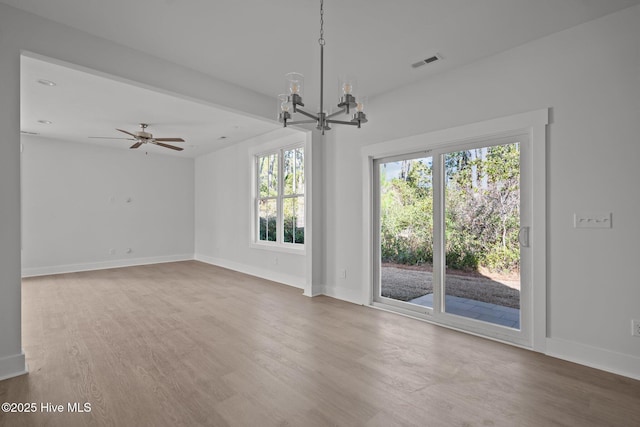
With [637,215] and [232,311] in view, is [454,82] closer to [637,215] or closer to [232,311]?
[637,215]

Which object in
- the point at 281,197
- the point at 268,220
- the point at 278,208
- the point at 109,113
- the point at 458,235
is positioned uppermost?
the point at 109,113

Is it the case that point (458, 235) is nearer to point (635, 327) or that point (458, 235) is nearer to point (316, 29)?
point (635, 327)

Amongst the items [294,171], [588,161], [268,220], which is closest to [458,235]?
[588,161]

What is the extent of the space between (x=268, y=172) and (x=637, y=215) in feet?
17.1

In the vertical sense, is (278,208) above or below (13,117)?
below

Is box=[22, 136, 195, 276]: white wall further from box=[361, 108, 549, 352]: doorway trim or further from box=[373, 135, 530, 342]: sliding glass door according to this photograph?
→ box=[361, 108, 549, 352]: doorway trim

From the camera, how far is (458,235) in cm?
339

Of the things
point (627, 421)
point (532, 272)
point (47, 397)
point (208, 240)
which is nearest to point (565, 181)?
point (532, 272)

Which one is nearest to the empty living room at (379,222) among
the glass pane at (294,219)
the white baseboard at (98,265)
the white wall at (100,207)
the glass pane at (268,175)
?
the glass pane at (294,219)

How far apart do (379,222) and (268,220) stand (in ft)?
8.76

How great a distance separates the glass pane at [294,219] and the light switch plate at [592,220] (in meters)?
3.73

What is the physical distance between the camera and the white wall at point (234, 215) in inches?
217

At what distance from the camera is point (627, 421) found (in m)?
1.82

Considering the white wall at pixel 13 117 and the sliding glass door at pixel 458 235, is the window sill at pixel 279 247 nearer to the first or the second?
the sliding glass door at pixel 458 235
